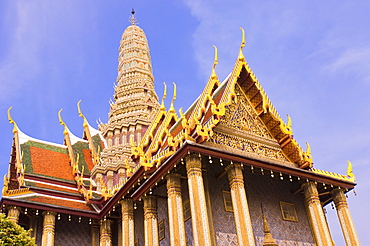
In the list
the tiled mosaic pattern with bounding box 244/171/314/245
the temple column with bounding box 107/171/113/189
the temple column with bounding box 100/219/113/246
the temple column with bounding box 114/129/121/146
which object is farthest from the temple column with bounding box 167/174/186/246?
the temple column with bounding box 114/129/121/146

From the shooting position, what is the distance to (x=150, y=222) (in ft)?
→ 42.9

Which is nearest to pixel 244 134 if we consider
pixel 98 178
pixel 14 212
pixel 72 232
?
pixel 72 232

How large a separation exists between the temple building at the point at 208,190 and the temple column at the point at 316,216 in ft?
0.09

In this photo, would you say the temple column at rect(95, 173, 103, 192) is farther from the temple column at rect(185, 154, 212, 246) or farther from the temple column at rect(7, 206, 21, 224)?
the temple column at rect(185, 154, 212, 246)

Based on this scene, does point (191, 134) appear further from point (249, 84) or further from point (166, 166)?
point (249, 84)

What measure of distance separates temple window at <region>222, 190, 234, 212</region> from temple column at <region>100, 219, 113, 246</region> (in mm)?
4560

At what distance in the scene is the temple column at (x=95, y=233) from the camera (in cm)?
1592

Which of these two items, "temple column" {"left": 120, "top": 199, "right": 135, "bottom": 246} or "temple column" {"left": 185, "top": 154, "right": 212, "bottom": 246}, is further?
"temple column" {"left": 120, "top": 199, "right": 135, "bottom": 246}

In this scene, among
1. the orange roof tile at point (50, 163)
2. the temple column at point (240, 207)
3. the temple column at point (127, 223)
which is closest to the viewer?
the temple column at point (240, 207)

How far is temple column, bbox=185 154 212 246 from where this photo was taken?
10773mm

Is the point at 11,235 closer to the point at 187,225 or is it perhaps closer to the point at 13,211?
the point at 187,225

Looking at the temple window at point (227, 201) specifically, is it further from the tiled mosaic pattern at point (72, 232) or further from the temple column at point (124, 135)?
the temple column at point (124, 135)

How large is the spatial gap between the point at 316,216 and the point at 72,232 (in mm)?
7904

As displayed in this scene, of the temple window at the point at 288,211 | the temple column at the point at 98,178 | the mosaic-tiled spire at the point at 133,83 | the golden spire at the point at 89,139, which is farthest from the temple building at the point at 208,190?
the mosaic-tiled spire at the point at 133,83
